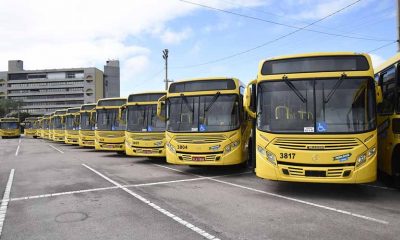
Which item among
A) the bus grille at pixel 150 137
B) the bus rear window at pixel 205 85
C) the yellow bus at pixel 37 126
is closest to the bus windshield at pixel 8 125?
the yellow bus at pixel 37 126

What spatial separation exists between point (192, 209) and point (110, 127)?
12970 millimetres

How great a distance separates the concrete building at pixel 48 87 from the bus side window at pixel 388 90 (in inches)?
5590

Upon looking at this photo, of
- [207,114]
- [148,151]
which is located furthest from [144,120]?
[207,114]

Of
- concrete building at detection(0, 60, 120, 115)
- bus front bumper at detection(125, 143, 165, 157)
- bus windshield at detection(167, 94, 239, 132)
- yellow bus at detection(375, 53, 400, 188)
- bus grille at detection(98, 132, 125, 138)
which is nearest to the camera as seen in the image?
yellow bus at detection(375, 53, 400, 188)

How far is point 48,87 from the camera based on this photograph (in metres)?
144

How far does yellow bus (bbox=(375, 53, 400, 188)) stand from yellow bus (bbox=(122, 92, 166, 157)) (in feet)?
26.3

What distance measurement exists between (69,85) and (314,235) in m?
151

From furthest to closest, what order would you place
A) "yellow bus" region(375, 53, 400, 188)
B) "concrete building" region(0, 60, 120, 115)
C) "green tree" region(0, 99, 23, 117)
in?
"concrete building" region(0, 60, 120, 115)
"green tree" region(0, 99, 23, 117)
"yellow bus" region(375, 53, 400, 188)

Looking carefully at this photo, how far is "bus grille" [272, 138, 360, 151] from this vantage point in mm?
7398

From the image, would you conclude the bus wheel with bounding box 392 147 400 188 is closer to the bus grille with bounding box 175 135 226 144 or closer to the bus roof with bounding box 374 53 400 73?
the bus roof with bounding box 374 53 400 73

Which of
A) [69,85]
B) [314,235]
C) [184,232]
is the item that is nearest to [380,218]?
[314,235]

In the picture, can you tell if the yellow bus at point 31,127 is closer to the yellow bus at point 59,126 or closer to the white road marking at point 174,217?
the yellow bus at point 59,126

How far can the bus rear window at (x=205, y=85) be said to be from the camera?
11.4 m

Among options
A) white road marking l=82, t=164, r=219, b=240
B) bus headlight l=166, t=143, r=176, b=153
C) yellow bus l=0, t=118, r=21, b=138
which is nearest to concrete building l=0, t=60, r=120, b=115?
yellow bus l=0, t=118, r=21, b=138
